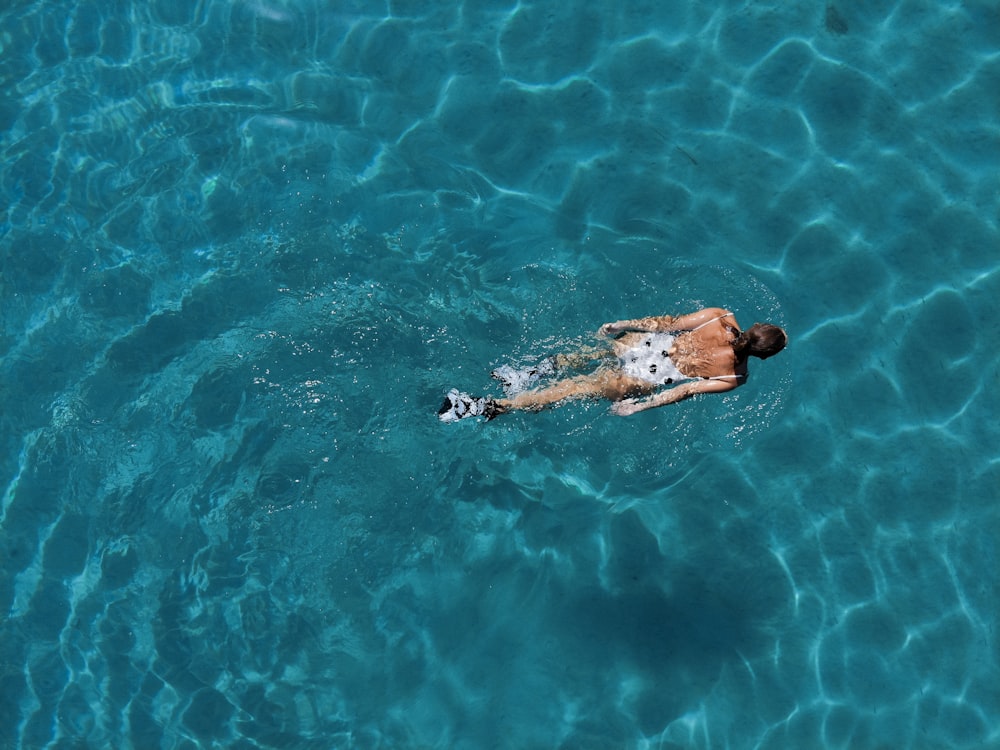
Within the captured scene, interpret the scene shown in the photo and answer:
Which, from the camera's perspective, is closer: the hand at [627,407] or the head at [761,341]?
the head at [761,341]

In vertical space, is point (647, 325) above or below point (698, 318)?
below

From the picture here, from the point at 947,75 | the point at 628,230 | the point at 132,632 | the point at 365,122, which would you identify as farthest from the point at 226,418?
the point at 947,75

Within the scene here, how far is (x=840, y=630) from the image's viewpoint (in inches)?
247

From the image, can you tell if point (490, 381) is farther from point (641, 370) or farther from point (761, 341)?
point (761, 341)

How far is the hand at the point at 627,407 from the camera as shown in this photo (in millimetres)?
6004

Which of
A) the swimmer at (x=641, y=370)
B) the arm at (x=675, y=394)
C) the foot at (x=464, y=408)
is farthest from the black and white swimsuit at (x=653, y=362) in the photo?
the foot at (x=464, y=408)

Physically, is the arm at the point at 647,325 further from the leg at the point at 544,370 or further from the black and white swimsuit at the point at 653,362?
the leg at the point at 544,370

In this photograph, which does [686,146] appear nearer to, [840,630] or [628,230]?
[628,230]

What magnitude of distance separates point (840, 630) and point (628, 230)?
3.48m

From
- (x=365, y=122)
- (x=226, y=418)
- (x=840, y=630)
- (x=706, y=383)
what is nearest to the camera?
(x=706, y=383)

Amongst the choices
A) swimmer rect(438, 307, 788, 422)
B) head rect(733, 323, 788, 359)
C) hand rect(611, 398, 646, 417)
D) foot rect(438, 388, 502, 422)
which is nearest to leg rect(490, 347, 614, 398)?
swimmer rect(438, 307, 788, 422)

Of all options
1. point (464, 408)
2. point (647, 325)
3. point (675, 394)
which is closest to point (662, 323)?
point (647, 325)

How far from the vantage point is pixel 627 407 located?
6.05 metres

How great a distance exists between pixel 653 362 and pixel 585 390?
0.53 metres
